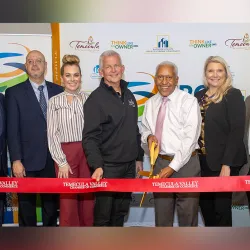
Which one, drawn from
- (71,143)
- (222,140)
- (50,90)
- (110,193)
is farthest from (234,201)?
(50,90)

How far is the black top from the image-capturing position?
13.2 feet

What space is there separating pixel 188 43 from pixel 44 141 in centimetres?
193

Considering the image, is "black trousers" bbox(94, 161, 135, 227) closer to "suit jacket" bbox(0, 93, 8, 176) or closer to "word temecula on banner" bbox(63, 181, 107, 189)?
"word temecula on banner" bbox(63, 181, 107, 189)

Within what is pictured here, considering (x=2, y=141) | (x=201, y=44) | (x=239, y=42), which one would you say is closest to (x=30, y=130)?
(x=2, y=141)

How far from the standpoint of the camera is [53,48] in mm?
5035

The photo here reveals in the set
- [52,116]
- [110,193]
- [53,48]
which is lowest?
[110,193]

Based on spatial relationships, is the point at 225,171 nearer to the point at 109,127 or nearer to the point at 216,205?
the point at 216,205

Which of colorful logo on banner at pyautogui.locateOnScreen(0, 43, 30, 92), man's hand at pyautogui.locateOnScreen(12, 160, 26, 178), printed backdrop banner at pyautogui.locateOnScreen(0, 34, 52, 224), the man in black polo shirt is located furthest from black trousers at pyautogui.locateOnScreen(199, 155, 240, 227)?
colorful logo on banner at pyautogui.locateOnScreen(0, 43, 30, 92)

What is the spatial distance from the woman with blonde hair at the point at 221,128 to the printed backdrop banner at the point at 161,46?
2.97 feet

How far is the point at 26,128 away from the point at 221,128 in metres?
1.87

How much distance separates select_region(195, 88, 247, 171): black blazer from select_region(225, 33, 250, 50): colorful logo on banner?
106cm

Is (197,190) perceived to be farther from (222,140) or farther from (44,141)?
(44,141)

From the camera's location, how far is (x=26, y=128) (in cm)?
445

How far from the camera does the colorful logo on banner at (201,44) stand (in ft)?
16.6
